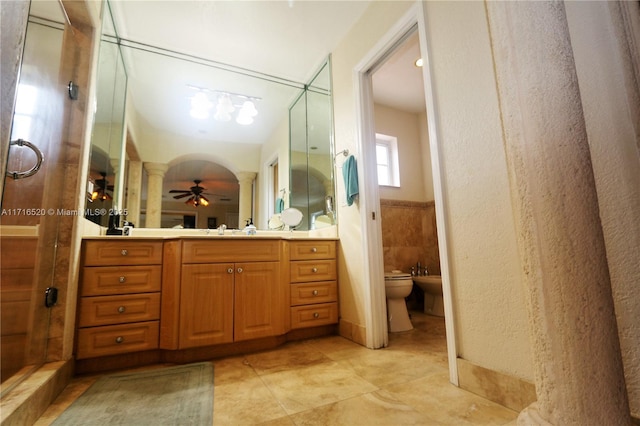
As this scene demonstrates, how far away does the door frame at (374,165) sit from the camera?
150 cm

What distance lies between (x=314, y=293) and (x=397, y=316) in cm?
77

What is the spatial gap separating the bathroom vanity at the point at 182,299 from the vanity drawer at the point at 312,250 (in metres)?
0.07

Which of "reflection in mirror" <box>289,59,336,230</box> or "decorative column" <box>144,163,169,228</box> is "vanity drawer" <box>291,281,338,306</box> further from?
"decorative column" <box>144,163,169,228</box>

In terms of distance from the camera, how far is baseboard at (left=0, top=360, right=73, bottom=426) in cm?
99

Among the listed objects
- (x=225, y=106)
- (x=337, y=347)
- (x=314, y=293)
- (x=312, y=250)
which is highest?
(x=225, y=106)

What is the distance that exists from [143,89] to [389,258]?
9.68ft

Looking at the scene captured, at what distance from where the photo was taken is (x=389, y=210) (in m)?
3.45

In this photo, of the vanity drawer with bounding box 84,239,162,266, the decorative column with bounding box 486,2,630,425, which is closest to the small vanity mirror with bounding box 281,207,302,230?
the vanity drawer with bounding box 84,239,162,266

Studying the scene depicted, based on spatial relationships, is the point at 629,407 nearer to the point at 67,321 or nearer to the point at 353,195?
the point at 353,195

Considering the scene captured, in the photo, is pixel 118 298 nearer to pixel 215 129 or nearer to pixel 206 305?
pixel 206 305

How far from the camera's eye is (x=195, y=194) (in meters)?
2.50

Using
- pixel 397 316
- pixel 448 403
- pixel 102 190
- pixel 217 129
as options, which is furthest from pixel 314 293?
pixel 217 129

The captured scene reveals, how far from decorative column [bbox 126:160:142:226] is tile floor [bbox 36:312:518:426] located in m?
1.13

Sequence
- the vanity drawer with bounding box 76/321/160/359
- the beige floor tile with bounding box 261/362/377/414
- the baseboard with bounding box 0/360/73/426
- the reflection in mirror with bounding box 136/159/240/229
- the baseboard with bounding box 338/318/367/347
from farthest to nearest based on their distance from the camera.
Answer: the reflection in mirror with bounding box 136/159/240/229
the baseboard with bounding box 338/318/367/347
the vanity drawer with bounding box 76/321/160/359
the beige floor tile with bounding box 261/362/377/414
the baseboard with bounding box 0/360/73/426
